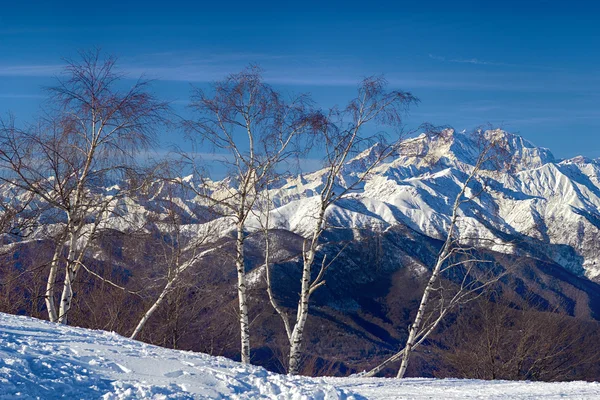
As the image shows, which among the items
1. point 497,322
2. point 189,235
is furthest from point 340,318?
point 189,235

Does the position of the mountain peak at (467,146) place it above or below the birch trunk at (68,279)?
above

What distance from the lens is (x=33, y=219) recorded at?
15.6 metres

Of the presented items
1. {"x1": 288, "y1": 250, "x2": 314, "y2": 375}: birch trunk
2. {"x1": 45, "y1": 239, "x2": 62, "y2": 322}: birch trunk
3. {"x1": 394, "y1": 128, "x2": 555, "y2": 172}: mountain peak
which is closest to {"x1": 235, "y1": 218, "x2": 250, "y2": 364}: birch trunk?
{"x1": 288, "y1": 250, "x2": 314, "y2": 375}: birch trunk

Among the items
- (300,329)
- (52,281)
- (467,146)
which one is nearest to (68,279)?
(52,281)

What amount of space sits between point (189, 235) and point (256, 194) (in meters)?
2.90

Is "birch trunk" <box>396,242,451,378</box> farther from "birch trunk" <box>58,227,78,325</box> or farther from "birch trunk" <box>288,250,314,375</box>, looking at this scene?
"birch trunk" <box>58,227,78,325</box>

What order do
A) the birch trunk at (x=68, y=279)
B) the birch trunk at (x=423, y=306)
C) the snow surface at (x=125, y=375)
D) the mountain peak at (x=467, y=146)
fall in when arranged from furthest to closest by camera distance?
A: the birch trunk at (x=423, y=306) → the mountain peak at (x=467, y=146) → the birch trunk at (x=68, y=279) → the snow surface at (x=125, y=375)

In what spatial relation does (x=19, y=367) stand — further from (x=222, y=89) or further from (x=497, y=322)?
(x=497, y=322)

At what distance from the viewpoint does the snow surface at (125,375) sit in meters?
7.72

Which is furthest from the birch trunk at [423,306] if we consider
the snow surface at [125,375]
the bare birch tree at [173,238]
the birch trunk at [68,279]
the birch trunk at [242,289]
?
the birch trunk at [68,279]

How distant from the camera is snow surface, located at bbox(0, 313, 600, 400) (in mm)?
7719

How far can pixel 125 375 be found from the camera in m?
8.45

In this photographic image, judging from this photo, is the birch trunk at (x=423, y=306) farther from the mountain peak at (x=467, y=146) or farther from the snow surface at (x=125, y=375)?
the snow surface at (x=125, y=375)

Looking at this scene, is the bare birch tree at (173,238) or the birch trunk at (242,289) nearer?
the bare birch tree at (173,238)
